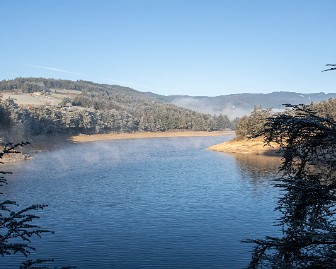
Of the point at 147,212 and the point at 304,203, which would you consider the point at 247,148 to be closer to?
the point at 147,212

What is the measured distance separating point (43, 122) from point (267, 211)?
11302 centimetres

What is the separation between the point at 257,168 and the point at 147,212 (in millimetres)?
40327

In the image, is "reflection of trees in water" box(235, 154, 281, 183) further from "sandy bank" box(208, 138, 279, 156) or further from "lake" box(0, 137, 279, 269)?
"sandy bank" box(208, 138, 279, 156)

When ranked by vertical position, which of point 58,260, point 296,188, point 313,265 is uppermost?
point 296,188

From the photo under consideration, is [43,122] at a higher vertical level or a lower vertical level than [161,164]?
higher

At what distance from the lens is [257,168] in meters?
77.8

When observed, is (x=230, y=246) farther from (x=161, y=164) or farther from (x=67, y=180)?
(x=161, y=164)

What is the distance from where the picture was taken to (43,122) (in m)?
139

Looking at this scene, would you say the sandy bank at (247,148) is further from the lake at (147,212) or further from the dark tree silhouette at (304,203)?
the dark tree silhouette at (304,203)

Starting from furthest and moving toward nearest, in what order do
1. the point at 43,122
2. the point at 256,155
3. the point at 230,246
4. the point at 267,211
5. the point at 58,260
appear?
the point at 43,122 < the point at 256,155 < the point at 267,211 < the point at 230,246 < the point at 58,260

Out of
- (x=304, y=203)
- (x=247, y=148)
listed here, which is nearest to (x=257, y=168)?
(x=247, y=148)

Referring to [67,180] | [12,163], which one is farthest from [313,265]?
[12,163]

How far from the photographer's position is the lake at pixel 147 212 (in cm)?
3117

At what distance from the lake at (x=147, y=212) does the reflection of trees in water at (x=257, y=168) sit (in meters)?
0.26
